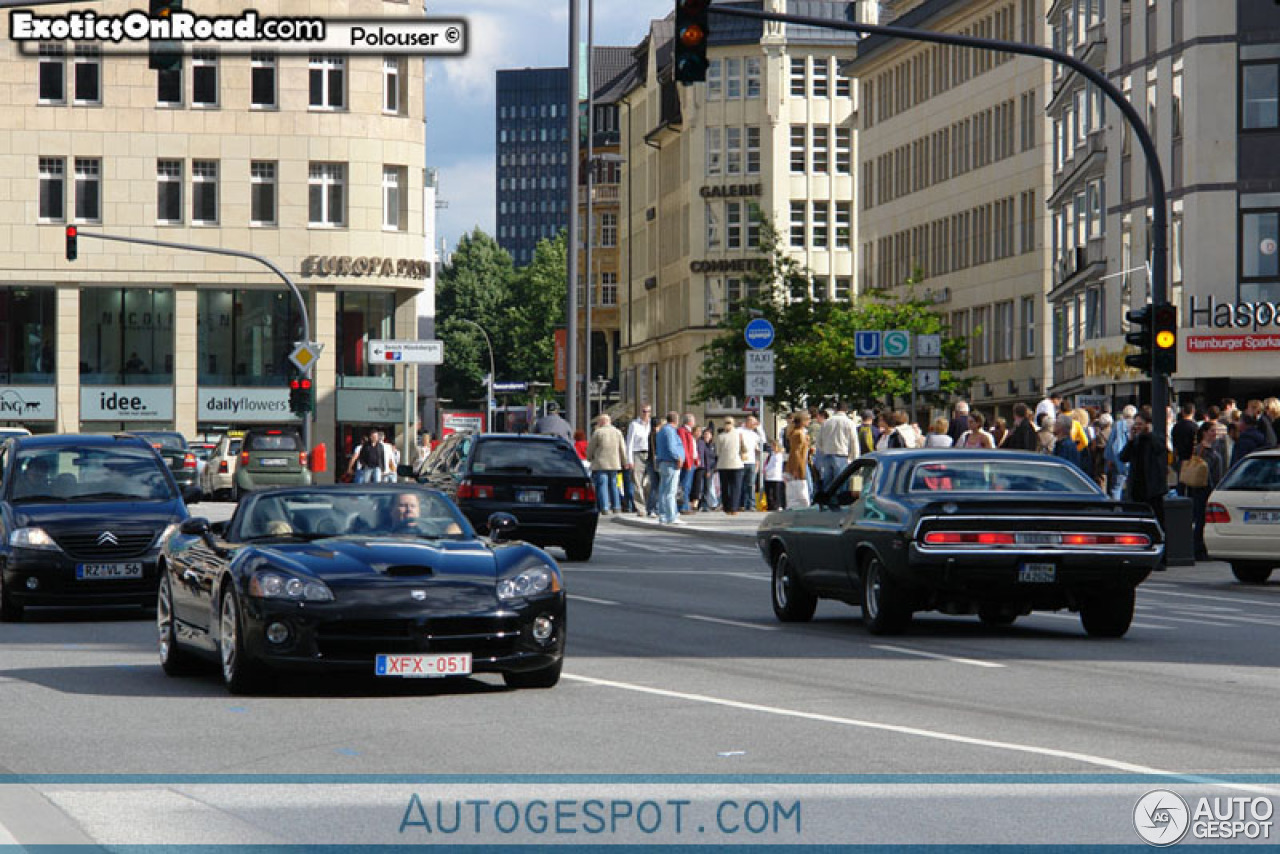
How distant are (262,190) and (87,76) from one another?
6.30m

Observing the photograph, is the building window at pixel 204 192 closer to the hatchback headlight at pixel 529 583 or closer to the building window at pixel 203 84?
the building window at pixel 203 84

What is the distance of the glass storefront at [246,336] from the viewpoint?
250ft

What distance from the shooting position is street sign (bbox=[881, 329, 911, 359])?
3566 cm

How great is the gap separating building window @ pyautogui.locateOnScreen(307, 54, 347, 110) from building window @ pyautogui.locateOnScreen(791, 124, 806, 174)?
39.9 metres

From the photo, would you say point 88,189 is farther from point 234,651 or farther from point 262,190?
point 234,651

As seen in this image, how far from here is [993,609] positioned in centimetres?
1812

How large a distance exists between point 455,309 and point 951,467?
142666 mm

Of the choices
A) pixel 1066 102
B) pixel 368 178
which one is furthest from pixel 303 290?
pixel 1066 102

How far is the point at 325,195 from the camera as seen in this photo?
7625cm

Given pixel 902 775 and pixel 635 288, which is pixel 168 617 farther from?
pixel 635 288

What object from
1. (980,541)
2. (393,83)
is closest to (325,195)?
(393,83)

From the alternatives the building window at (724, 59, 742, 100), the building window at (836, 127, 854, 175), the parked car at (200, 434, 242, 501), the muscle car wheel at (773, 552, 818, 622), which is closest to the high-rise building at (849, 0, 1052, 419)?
the building window at (836, 127, 854, 175)

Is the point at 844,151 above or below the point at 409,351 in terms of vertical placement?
above

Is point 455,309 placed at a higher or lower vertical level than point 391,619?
higher
